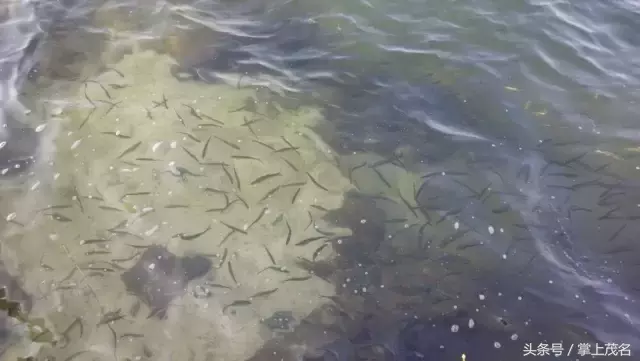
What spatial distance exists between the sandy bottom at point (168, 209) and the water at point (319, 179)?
2cm

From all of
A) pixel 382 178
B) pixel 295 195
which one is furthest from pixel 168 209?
pixel 382 178

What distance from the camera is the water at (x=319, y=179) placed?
10.7 feet

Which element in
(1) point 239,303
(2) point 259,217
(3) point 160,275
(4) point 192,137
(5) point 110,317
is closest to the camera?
(5) point 110,317

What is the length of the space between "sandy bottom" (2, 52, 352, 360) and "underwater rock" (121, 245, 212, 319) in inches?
2.2

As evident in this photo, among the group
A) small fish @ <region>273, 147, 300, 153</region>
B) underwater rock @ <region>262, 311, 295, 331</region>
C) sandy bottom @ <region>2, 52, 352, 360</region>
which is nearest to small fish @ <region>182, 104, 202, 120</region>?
sandy bottom @ <region>2, 52, 352, 360</region>

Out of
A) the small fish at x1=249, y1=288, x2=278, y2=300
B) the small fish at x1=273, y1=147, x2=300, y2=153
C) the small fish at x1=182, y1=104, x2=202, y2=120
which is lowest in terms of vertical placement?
the small fish at x1=249, y1=288, x2=278, y2=300

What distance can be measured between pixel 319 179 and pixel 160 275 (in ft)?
5.01

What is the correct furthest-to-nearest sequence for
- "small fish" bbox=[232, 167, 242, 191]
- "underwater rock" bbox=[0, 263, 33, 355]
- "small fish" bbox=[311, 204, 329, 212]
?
"small fish" bbox=[232, 167, 242, 191] < "small fish" bbox=[311, 204, 329, 212] < "underwater rock" bbox=[0, 263, 33, 355]

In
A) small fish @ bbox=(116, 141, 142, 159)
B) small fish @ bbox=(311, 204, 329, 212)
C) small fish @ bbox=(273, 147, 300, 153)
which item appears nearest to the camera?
small fish @ bbox=(311, 204, 329, 212)

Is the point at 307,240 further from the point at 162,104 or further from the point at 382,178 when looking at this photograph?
the point at 162,104

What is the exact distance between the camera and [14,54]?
195 inches

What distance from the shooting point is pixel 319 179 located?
404 cm

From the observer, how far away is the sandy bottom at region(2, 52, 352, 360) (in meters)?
3.21

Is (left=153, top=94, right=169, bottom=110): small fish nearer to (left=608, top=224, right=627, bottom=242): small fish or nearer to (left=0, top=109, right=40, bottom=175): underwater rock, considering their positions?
(left=0, top=109, right=40, bottom=175): underwater rock
